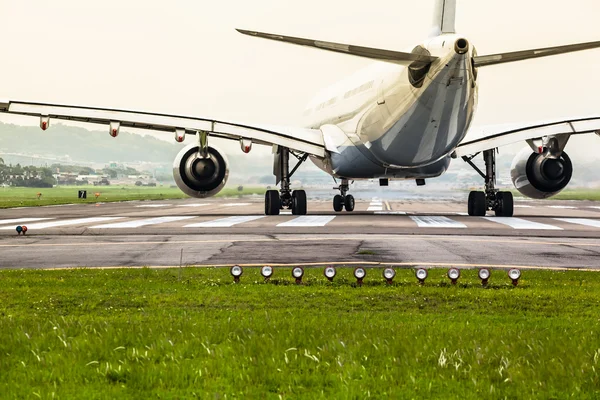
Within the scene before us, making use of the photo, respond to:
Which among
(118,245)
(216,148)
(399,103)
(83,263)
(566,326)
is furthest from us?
(216,148)

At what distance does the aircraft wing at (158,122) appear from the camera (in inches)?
1217

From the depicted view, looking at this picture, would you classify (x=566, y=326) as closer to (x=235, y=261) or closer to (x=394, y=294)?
(x=394, y=294)

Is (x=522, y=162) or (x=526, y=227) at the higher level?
(x=522, y=162)

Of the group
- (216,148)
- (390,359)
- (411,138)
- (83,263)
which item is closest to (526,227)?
(411,138)

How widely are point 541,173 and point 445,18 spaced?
10.0m

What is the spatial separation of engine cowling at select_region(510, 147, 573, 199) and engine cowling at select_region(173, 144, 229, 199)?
1234cm

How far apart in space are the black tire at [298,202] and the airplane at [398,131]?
5cm

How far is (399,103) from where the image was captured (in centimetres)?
2784

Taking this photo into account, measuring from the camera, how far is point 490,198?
35.8 metres

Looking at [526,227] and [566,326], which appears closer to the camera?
[566,326]

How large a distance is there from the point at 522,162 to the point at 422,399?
29.4 meters

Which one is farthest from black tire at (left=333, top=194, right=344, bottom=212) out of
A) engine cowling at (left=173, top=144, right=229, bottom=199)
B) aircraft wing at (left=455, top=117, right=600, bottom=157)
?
engine cowling at (left=173, top=144, right=229, bottom=199)

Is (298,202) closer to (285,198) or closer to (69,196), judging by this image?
(285,198)

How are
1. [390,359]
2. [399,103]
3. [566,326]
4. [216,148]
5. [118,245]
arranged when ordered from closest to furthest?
[390,359] → [566,326] → [118,245] → [399,103] → [216,148]
